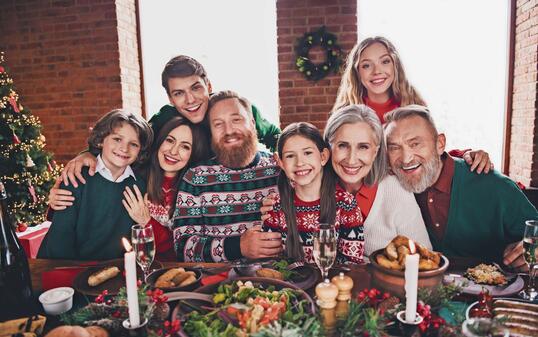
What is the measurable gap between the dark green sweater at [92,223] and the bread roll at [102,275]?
781 mm

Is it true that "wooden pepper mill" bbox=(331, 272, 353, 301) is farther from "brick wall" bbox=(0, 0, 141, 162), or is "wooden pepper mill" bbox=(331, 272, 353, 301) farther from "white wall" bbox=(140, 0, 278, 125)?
"brick wall" bbox=(0, 0, 141, 162)

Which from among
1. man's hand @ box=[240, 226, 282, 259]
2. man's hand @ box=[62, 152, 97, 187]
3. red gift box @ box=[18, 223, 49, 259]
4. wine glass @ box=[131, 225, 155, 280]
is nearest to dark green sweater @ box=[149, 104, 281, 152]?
man's hand @ box=[62, 152, 97, 187]

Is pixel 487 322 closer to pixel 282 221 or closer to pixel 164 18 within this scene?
pixel 282 221

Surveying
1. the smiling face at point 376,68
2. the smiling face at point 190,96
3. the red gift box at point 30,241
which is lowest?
the red gift box at point 30,241

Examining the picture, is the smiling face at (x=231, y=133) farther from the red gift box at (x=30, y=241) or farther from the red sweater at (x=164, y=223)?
the red gift box at (x=30, y=241)

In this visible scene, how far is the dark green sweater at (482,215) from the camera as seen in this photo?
6.76 ft

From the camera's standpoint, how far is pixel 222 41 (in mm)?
4934

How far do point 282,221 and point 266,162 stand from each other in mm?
600

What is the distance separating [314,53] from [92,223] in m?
3.02

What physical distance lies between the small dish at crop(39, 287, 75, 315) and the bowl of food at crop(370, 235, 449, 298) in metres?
1.04

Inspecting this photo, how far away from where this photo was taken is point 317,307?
4.20 ft

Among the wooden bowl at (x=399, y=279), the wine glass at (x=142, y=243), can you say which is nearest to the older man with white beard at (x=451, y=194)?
the wooden bowl at (x=399, y=279)

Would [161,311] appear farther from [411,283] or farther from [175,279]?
[411,283]

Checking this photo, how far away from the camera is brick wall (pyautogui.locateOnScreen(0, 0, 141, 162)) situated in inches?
188
